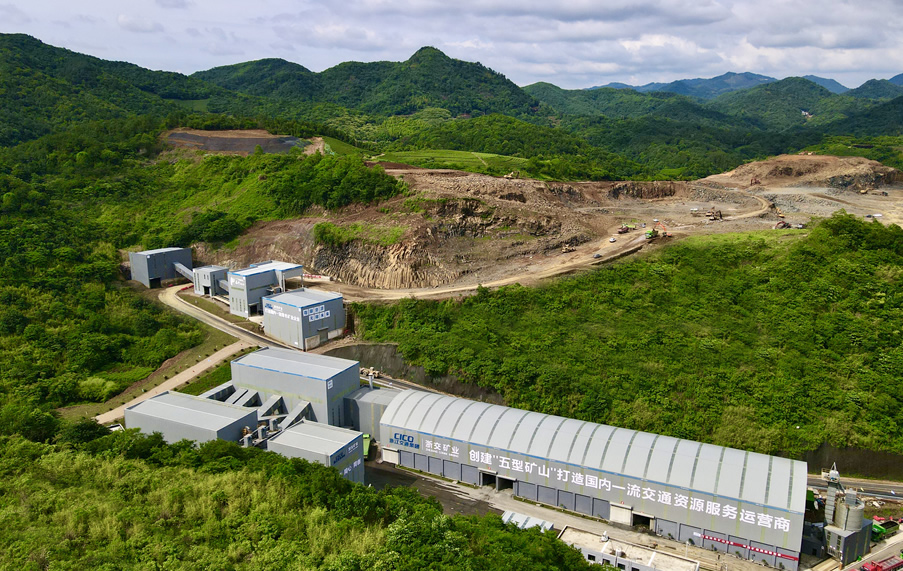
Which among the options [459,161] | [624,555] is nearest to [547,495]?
[624,555]

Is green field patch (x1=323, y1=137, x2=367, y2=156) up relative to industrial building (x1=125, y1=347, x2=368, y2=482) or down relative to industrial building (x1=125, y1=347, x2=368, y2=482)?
up

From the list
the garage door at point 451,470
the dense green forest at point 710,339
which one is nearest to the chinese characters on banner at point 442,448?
the garage door at point 451,470

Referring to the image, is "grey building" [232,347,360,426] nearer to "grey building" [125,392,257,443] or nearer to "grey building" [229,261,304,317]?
"grey building" [125,392,257,443]

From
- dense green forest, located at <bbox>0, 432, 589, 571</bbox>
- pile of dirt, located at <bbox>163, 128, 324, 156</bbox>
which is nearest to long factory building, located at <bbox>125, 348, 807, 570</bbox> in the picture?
dense green forest, located at <bbox>0, 432, 589, 571</bbox>

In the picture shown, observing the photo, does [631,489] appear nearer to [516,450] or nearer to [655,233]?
[516,450]

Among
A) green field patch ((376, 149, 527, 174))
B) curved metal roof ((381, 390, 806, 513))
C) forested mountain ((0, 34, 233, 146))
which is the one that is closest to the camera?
curved metal roof ((381, 390, 806, 513))

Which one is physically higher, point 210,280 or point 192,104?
point 192,104
